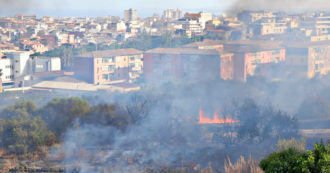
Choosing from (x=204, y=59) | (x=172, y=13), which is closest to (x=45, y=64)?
(x=204, y=59)

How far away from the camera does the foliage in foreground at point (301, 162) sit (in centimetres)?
365

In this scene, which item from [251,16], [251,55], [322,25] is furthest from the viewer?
[322,25]

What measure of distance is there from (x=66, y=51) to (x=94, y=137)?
474 inches

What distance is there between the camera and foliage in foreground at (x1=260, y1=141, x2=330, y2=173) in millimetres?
3654

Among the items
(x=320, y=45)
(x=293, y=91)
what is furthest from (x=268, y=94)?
(x=320, y=45)

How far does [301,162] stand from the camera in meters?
3.71

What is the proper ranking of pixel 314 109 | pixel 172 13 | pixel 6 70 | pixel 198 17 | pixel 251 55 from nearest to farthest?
pixel 314 109, pixel 251 55, pixel 6 70, pixel 198 17, pixel 172 13

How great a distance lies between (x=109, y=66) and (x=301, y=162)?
12.7m

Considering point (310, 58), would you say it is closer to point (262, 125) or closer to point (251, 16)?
point (251, 16)

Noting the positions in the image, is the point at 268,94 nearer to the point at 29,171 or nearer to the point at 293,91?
the point at 293,91

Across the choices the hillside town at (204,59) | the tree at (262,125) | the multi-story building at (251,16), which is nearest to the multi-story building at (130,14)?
the hillside town at (204,59)

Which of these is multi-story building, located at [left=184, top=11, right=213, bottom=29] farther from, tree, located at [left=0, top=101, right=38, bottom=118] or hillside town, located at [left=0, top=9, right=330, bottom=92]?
tree, located at [left=0, top=101, right=38, bottom=118]

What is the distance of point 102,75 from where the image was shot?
15766 millimetres

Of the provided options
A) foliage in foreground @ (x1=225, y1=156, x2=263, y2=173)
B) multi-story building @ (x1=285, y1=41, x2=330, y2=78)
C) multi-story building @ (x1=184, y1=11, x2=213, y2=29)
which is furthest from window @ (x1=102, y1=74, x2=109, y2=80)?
multi-story building @ (x1=184, y1=11, x2=213, y2=29)
